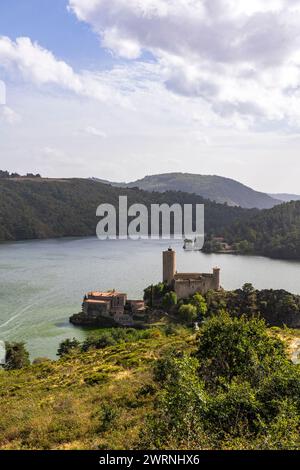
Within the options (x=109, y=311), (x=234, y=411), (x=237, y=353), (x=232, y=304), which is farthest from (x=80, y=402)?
(x=232, y=304)

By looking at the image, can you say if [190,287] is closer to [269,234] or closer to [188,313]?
[188,313]

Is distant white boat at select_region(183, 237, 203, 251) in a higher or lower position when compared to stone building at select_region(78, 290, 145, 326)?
higher

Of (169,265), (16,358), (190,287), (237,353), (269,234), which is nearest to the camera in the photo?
(237,353)

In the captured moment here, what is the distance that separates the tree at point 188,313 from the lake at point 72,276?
954 cm

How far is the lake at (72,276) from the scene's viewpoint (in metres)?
43.3

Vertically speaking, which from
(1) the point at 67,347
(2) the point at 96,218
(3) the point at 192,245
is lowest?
(1) the point at 67,347

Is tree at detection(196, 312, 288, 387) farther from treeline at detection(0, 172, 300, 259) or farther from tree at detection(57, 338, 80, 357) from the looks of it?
treeline at detection(0, 172, 300, 259)

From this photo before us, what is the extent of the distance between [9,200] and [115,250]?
2991 inches

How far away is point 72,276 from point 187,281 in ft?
90.9

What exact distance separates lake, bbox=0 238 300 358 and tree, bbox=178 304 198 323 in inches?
376

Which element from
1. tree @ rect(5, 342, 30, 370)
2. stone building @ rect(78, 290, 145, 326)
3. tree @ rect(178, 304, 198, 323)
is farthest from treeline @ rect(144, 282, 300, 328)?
tree @ rect(5, 342, 30, 370)

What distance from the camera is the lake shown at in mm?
43312

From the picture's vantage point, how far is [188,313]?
1686 inches
